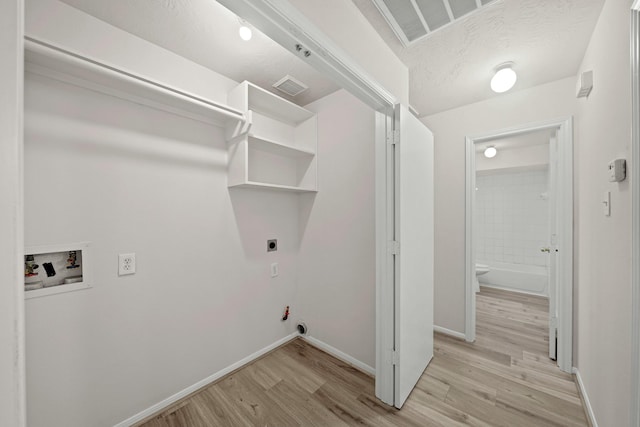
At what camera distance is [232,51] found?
63.6 inches

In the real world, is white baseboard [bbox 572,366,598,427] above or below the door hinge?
below

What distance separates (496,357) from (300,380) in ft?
5.70

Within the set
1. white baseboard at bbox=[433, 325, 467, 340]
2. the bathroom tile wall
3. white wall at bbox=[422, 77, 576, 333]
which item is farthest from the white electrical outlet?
the bathroom tile wall

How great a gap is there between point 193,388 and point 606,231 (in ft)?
8.87

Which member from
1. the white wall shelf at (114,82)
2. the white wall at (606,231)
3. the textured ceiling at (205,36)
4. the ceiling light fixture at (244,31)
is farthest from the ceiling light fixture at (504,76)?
the white wall shelf at (114,82)

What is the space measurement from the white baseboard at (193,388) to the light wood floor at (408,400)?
5cm

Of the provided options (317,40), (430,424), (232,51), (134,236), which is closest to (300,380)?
(430,424)

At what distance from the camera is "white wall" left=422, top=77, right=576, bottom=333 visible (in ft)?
7.30

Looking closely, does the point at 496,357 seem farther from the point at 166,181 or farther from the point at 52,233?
the point at 52,233

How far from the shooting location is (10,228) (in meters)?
0.44

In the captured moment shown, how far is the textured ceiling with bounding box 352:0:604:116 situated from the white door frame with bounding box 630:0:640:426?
561 millimetres

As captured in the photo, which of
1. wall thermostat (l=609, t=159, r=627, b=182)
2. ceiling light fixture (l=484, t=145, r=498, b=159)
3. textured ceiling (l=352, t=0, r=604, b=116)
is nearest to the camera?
wall thermostat (l=609, t=159, r=627, b=182)

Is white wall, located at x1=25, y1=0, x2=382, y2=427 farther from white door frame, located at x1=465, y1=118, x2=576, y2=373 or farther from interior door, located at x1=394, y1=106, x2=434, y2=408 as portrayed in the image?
white door frame, located at x1=465, y1=118, x2=576, y2=373

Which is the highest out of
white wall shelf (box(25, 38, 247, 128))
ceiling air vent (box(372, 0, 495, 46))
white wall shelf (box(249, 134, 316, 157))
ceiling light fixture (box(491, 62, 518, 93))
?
ceiling air vent (box(372, 0, 495, 46))
